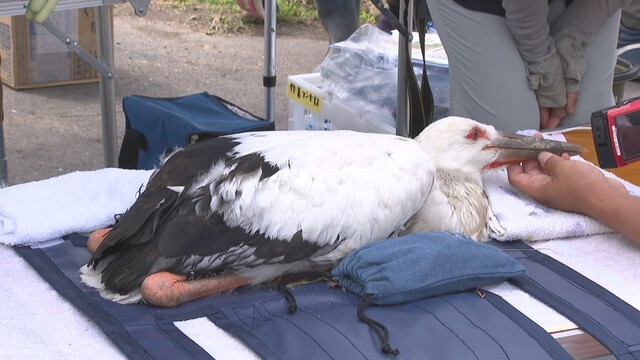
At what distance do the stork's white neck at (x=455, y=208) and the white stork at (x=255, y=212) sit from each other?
14mm

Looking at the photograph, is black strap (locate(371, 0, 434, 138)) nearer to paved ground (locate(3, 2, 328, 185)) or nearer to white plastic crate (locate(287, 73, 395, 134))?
white plastic crate (locate(287, 73, 395, 134))

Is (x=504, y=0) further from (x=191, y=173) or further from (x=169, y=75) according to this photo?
(x=169, y=75)

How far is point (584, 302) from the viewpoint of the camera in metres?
2.05

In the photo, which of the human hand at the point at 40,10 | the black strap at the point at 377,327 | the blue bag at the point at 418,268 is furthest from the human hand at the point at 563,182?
the human hand at the point at 40,10

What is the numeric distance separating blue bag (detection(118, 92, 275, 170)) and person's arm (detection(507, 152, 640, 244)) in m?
1.17

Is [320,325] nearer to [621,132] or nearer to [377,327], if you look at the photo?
[377,327]

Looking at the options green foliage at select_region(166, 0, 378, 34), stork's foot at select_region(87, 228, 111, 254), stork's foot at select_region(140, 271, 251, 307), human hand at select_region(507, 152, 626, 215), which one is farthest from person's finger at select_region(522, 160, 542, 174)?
green foliage at select_region(166, 0, 378, 34)

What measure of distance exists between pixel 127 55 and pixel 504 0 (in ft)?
12.4

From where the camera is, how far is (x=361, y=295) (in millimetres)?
1976

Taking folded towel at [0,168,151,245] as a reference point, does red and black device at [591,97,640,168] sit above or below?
above

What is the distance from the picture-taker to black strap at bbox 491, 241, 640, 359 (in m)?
1.93

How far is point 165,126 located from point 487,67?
4.01 ft

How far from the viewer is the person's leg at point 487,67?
10.7 ft

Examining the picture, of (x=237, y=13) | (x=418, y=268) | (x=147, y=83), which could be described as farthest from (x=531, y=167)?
(x=237, y=13)
